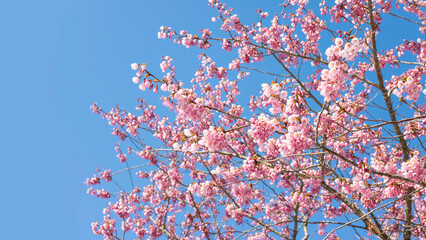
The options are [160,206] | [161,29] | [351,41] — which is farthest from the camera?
[160,206]

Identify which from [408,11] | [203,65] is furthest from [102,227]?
[408,11]

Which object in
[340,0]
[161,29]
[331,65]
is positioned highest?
[161,29]

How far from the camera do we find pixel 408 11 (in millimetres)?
7234

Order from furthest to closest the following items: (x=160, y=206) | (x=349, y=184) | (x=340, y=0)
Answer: (x=160, y=206) < (x=340, y=0) < (x=349, y=184)

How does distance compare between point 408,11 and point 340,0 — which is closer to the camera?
point 340,0

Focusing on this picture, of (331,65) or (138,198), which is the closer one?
(331,65)

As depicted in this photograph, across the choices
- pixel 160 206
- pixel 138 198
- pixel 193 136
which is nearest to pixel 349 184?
pixel 193 136

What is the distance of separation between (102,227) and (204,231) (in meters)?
3.25

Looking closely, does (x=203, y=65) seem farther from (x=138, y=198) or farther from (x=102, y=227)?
(x=102, y=227)

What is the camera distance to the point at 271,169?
4785mm

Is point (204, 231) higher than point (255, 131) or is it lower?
higher

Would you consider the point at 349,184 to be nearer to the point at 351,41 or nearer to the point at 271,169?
the point at 271,169

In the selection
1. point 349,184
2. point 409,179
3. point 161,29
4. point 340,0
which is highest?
point 161,29

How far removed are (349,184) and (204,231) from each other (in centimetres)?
361
